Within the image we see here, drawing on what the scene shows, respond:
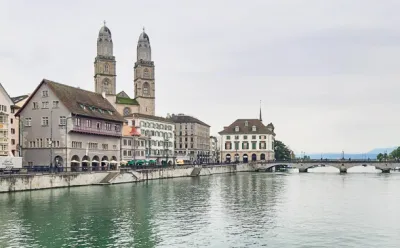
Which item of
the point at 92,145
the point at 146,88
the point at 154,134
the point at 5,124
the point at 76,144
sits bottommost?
the point at 92,145

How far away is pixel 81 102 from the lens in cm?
8481

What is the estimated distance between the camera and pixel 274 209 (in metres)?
46.5

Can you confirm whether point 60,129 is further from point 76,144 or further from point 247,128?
point 247,128

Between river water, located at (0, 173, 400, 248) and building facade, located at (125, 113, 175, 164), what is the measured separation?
66.8 m

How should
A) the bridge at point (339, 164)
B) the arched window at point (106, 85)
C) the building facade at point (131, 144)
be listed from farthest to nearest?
the arched window at point (106, 85)
the bridge at point (339, 164)
the building facade at point (131, 144)

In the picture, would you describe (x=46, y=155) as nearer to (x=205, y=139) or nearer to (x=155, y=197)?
(x=155, y=197)

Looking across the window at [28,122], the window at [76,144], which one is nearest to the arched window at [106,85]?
the window at [28,122]

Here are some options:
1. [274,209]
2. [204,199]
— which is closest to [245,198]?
[204,199]

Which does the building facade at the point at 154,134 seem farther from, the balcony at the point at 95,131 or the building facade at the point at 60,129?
the building facade at the point at 60,129

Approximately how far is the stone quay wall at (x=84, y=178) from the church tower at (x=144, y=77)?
174ft

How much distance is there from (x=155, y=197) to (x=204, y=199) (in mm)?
5879

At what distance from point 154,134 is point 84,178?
6212 centimetres

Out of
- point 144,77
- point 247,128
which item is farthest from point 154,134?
point 247,128

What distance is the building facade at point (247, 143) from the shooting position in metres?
159
